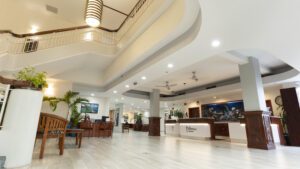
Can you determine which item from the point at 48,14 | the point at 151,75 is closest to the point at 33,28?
the point at 48,14

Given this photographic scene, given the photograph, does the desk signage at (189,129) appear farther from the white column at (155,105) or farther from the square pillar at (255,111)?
the square pillar at (255,111)

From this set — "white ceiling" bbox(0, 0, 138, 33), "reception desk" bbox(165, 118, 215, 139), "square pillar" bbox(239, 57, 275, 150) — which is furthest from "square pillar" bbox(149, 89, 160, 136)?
"square pillar" bbox(239, 57, 275, 150)

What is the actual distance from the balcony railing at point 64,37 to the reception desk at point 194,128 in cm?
618

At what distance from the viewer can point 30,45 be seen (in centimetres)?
667

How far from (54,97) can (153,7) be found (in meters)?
7.02

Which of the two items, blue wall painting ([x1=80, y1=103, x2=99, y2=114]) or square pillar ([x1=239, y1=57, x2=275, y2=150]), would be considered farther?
blue wall painting ([x1=80, y1=103, x2=99, y2=114])

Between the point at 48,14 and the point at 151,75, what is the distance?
6.29 meters

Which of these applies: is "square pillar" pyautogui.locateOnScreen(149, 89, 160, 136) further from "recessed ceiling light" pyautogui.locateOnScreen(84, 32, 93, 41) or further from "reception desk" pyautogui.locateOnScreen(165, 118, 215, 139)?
"recessed ceiling light" pyautogui.locateOnScreen(84, 32, 93, 41)

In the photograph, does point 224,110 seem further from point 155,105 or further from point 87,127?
point 87,127

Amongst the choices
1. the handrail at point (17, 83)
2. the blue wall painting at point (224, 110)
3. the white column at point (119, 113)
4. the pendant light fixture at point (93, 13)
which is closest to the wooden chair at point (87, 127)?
the pendant light fixture at point (93, 13)

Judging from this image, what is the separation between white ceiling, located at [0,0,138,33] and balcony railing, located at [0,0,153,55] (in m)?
1.02

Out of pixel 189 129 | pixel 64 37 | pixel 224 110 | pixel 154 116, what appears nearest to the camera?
pixel 64 37

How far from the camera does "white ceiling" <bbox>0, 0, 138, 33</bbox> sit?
738cm

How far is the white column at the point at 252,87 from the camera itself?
5.45 metres
